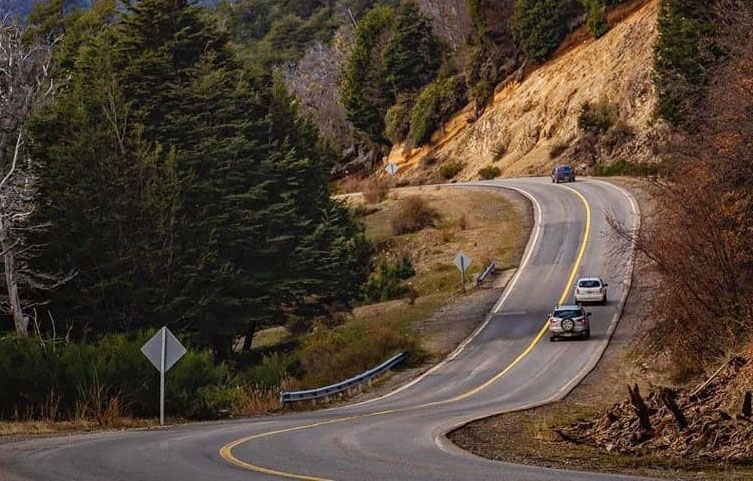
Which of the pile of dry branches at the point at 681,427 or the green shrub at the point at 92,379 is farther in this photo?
the green shrub at the point at 92,379

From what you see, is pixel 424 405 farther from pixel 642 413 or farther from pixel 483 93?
pixel 483 93

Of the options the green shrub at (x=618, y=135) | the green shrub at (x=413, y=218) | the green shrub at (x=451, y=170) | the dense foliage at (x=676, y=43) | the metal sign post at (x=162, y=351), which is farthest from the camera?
the green shrub at (x=451, y=170)

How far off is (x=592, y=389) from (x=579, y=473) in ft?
66.9

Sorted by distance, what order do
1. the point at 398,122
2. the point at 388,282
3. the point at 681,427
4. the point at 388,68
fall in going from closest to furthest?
the point at 681,427, the point at 388,282, the point at 398,122, the point at 388,68

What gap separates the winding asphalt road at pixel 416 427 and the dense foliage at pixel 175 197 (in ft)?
27.8

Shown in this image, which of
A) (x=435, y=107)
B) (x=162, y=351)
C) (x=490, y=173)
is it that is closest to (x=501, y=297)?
(x=162, y=351)

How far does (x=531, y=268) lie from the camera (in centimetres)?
5809

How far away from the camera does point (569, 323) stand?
1649 inches

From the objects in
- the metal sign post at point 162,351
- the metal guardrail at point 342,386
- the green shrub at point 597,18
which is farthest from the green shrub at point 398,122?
the metal sign post at point 162,351

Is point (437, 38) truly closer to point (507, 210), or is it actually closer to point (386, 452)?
point (507, 210)

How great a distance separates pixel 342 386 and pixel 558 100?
60.4m

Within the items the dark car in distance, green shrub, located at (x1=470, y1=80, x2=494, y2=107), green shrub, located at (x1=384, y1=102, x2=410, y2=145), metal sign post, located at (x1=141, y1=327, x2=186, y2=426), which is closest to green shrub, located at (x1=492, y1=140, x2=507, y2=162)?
green shrub, located at (x1=470, y1=80, x2=494, y2=107)

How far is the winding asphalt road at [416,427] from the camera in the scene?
13445 mm

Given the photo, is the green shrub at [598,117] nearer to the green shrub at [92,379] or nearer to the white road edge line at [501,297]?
the white road edge line at [501,297]
